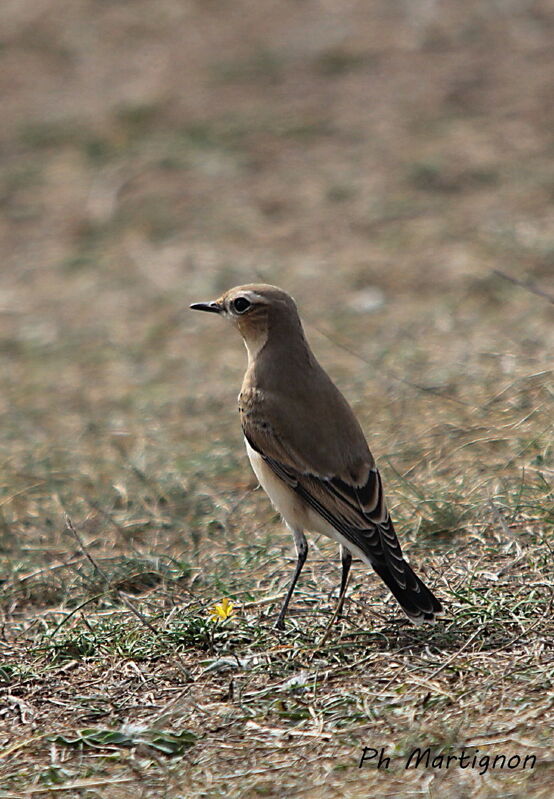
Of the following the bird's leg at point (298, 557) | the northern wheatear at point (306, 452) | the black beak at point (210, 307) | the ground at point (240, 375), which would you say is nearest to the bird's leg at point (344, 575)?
the northern wheatear at point (306, 452)

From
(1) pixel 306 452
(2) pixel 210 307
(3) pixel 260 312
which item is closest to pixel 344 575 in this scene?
(1) pixel 306 452

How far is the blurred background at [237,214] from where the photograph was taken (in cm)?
900

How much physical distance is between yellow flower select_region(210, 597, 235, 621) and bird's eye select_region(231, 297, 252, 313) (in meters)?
1.71

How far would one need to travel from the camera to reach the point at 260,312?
6492 mm

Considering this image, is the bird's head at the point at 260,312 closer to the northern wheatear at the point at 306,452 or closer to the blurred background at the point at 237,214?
the northern wheatear at the point at 306,452

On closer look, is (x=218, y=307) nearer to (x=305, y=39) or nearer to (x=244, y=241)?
(x=244, y=241)

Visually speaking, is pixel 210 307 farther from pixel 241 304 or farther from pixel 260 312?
pixel 260 312

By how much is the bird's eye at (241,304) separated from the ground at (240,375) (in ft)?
4.35

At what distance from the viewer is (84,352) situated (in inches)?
426

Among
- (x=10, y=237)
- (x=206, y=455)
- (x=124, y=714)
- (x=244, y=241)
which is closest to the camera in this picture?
(x=124, y=714)

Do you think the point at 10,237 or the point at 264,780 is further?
the point at 10,237

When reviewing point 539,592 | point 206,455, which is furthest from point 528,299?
point 539,592

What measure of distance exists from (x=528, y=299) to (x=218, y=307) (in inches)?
164

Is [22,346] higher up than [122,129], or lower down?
lower down
